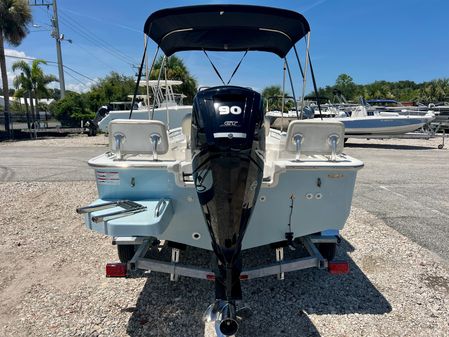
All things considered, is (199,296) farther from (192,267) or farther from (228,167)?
(228,167)

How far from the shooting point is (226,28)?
3762 millimetres

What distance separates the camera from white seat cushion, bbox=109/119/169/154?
270cm

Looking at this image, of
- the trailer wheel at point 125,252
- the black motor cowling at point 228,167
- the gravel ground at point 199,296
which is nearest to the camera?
the black motor cowling at point 228,167

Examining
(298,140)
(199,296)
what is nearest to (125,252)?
(199,296)

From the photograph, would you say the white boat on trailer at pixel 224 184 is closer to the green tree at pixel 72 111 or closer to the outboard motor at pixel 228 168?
the outboard motor at pixel 228 168

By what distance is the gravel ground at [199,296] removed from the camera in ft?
8.66

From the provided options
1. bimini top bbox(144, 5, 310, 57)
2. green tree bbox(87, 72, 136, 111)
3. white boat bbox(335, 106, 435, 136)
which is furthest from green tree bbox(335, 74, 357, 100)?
bimini top bbox(144, 5, 310, 57)

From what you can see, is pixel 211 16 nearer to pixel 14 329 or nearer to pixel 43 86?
pixel 14 329

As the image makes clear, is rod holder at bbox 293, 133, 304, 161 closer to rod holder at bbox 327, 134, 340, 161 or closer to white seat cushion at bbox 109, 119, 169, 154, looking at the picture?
rod holder at bbox 327, 134, 340, 161

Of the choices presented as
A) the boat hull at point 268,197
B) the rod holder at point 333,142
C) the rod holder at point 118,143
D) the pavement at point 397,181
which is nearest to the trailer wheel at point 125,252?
the boat hull at point 268,197

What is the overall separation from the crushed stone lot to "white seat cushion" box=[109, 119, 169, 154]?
Result: 1.38 m

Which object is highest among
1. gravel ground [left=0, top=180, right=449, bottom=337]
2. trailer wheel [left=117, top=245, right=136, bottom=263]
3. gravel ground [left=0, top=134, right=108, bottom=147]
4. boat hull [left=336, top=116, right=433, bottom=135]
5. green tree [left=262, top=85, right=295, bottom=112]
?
green tree [left=262, top=85, right=295, bottom=112]

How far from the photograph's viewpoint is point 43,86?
2880 centimetres

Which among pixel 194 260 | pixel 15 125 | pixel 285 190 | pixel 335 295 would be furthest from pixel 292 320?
pixel 15 125
